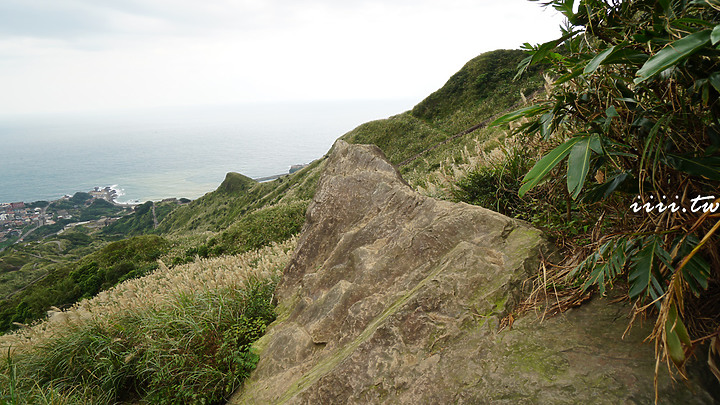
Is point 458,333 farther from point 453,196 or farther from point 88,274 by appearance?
point 88,274

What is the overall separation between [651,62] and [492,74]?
5390cm

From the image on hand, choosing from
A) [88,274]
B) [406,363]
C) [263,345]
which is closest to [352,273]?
[263,345]

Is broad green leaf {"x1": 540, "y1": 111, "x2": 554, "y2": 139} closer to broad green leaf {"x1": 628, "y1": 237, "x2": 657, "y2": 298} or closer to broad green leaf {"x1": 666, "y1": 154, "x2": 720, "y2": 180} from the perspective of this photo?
broad green leaf {"x1": 666, "y1": 154, "x2": 720, "y2": 180}

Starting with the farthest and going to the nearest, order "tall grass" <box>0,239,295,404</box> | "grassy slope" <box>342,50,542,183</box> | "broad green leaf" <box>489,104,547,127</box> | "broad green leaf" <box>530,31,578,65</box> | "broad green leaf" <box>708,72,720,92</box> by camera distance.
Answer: "grassy slope" <box>342,50,542,183</box> → "tall grass" <box>0,239,295,404</box> → "broad green leaf" <box>489,104,547,127</box> → "broad green leaf" <box>530,31,578,65</box> → "broad green leaf" <box>708,72,720,92</box>

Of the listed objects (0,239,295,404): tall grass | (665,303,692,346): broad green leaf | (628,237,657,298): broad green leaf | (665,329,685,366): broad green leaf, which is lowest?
(0,239,295,404): tall grass

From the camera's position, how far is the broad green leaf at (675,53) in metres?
1.20

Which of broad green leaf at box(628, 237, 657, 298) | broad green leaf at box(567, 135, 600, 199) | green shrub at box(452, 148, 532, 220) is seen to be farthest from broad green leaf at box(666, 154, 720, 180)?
green shrub at box(452, 148, 532, 220)

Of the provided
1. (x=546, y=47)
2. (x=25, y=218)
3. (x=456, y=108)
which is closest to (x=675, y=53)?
(x=546, y=47)

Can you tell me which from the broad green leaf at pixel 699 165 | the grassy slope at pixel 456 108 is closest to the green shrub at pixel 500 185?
the broad green leaf at pixel 699 165

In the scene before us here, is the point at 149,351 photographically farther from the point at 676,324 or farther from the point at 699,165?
the point at 699,165

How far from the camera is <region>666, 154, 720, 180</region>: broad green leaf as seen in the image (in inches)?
58.7

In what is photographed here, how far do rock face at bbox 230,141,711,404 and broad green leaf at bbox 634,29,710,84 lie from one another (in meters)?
1.77

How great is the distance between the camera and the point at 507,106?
1512 inches

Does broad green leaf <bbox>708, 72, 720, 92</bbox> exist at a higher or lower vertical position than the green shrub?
higher
